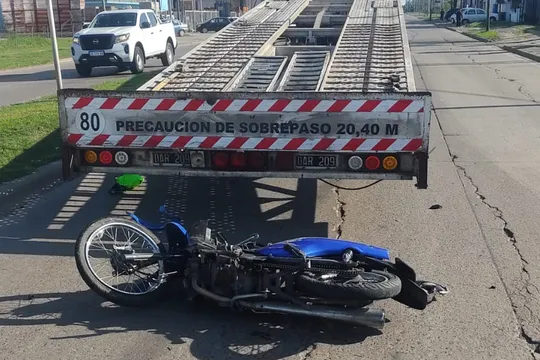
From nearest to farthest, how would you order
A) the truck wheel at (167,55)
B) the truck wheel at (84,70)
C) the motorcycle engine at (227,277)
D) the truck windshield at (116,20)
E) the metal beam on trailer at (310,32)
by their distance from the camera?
the motorcycle engine at (227,277) < the metal beam on trailer at (310,32) < the truck wheel at (84,70) < the truck windshield at (116,20) < the truck wheel at (167,55)

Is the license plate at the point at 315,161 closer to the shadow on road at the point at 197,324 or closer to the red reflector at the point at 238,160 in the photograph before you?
the red reflector at the point at 238,160

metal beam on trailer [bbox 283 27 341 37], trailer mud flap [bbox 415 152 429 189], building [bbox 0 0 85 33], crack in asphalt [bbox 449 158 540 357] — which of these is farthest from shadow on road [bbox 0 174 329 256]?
building [bbox 0 0 85 33]

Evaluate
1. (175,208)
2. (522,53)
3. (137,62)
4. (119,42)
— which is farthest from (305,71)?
(522,53)

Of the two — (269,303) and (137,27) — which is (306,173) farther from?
(137,27)

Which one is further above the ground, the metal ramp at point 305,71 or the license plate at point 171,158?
the metal ramp at point 305,71

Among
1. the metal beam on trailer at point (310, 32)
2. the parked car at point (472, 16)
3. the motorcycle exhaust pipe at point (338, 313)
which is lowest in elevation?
the parked car at point (472, 16)

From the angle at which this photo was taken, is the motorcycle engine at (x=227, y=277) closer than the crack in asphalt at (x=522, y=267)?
No

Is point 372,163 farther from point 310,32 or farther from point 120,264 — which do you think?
point 310,32

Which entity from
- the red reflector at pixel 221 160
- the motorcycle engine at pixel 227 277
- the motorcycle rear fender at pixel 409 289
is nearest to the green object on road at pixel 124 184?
the red reflector at pixel 221 160

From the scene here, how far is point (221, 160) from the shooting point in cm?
609

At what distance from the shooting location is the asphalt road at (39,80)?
17375 millimetres

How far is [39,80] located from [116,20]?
325 cm

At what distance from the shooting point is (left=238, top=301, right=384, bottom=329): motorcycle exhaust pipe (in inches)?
171

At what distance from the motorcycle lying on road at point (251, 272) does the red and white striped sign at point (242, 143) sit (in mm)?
1055
